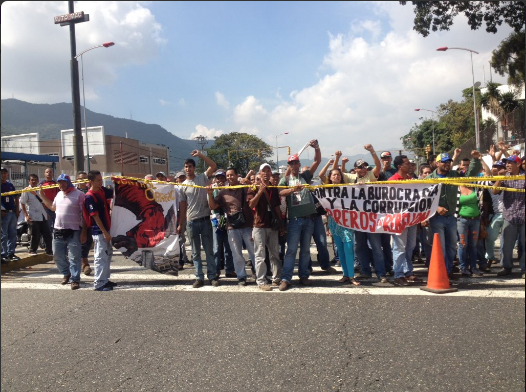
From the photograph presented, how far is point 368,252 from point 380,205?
3.37ft

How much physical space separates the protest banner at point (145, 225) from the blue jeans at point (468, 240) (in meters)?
4.50

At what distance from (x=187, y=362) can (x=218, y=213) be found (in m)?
3.88

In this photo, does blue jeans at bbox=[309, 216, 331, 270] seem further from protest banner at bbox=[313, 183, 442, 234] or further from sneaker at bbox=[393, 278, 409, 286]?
sneaker at bbox=[393, 278, 409, 286]

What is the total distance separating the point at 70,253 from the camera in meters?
6.81

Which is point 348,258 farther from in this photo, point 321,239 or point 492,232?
point 492,232

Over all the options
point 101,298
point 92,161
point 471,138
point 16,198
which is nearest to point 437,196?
point 471,138

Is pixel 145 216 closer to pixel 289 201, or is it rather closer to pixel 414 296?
pixel 289 201

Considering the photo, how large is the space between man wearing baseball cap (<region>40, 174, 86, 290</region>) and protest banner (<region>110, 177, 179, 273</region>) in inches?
21.1

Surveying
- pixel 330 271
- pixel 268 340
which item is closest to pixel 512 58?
pixel 268 340

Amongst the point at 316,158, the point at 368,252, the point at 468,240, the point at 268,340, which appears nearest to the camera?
the point at 268,340

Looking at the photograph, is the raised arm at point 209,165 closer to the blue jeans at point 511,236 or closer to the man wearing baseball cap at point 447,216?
the man wearing baseball cap at point 447,216

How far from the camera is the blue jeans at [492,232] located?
4.81 meters

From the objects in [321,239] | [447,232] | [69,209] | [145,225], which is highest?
[69,209]

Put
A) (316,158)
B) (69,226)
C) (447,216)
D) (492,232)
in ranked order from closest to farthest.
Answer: (492,232) < (447,216) < (69,226) < (316,158)
